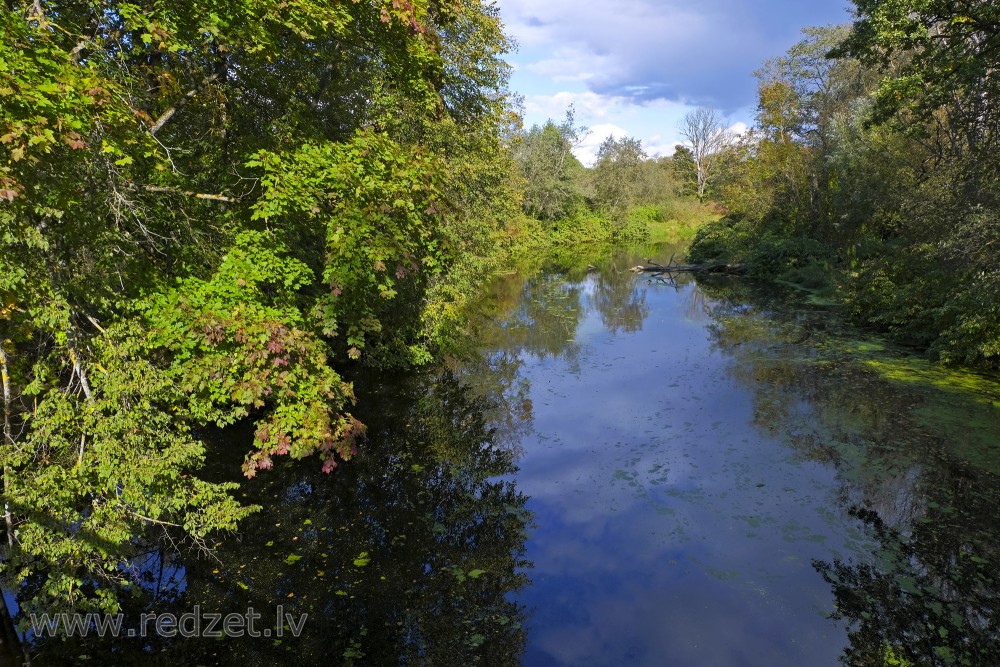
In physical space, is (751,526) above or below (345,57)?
below

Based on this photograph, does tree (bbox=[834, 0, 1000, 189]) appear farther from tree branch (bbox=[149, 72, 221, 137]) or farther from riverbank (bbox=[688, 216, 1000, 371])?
tree branch (bbox=[149, 72, 221, 137])

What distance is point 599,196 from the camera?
62344 millimetres

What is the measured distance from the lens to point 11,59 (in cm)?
446

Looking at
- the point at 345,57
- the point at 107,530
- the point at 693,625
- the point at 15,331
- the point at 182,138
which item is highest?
the point at 345,57

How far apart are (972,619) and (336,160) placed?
382 inches

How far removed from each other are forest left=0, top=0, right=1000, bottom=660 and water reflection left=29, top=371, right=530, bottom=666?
0.60m

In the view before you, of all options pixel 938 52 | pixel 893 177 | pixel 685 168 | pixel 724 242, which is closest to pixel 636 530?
pixel 938 52

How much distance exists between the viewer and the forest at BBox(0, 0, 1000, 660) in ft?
16.9

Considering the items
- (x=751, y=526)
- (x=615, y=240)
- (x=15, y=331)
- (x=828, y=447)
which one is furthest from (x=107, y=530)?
(x=615, y=240)

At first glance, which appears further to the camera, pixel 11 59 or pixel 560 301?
pixel 560 301

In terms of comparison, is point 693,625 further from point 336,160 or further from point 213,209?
point 213,209

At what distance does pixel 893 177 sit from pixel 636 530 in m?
18.9

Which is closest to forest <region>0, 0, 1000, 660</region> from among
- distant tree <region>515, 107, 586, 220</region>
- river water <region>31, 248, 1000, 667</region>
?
river water <region>31, 248, 1000, 667</region>

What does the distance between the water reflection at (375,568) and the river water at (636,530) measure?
32mm
